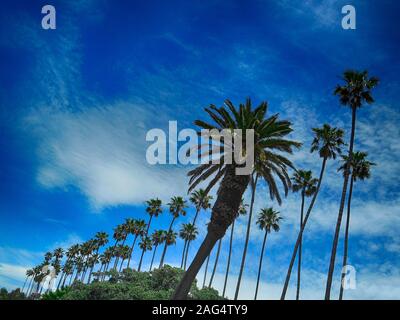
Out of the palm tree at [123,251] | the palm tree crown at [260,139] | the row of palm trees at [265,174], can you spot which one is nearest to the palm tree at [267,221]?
the row of palm trees at [265,174]

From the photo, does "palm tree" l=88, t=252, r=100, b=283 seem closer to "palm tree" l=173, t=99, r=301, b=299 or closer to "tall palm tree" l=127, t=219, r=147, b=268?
"tall palm tree" l=127, t=219, r=147, b=268

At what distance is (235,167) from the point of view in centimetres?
2455

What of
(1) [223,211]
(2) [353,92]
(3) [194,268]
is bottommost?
(3) [194,268]

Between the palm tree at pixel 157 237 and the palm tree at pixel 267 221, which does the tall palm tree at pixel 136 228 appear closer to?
the palm tree at pixel 157 237

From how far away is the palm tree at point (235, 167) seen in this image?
78.3 feet

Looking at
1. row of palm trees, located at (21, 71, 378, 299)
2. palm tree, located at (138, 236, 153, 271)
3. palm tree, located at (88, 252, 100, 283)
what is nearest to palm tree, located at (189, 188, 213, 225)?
row of palm trees, located at (21, 71, 378, 299)

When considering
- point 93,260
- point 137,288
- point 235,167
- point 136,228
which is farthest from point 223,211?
point 93,260

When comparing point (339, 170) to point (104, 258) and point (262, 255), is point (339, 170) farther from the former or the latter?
point (104, 258)

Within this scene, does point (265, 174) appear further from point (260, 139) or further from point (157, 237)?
point (157, 237)

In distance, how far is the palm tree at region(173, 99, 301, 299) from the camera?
78.3ft
